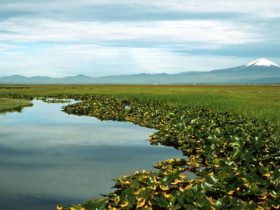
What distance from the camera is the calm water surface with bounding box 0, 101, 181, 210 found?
12.4m

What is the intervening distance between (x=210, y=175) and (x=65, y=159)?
842cm

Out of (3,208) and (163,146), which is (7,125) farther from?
(3,208)

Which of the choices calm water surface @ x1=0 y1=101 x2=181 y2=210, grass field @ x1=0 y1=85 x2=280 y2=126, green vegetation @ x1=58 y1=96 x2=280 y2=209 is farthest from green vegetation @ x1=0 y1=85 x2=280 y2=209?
grass field @ x1=0 y1=85 x2=280 y2=126

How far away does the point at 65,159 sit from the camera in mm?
17672

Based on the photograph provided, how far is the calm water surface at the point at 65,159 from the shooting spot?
12.4 m

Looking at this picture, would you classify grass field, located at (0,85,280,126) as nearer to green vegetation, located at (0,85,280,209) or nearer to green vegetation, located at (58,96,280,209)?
green vegetation, located at (0,85,280,209)

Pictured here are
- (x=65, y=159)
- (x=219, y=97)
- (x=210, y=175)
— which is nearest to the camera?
(x=210, y=175)

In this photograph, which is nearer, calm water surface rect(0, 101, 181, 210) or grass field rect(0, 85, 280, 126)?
calm water surface rect(0, 101, 181, 210)

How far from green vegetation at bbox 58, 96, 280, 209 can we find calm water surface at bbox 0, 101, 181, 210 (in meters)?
1.49

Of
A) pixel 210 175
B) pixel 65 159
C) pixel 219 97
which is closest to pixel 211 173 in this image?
pixel 210 175

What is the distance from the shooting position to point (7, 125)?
28.7 metres

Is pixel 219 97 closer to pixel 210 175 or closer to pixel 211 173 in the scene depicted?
pixel 211 173

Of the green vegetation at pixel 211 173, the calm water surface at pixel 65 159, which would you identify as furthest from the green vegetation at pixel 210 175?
the calm water surface at pixel 65 159

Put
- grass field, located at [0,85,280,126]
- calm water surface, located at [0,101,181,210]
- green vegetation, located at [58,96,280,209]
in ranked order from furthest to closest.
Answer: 1. grass field, located at [0,85,280,126]
2. calm water surface, located at [0,101,181,210]
3. green vegetation, located at [58,96,280,209]
